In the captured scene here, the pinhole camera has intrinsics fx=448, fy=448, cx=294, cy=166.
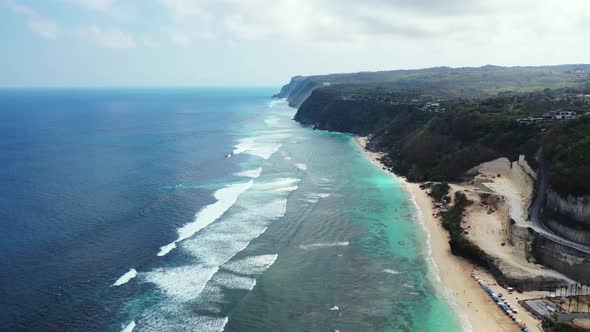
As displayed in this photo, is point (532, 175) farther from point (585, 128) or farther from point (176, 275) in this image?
point (176, 275)

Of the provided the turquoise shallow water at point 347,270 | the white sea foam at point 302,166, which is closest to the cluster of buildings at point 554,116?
the turquoise shallow water at point 347,270

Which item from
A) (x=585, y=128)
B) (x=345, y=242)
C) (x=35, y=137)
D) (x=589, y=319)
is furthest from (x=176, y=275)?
(x=35, y=137)

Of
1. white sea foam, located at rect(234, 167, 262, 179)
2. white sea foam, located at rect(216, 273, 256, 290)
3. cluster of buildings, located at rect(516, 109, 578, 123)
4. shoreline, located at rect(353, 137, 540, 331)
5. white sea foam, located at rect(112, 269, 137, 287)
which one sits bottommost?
shoreline, located at rect(353, 137, 540, 331)

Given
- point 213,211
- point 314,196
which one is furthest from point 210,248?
point 314,196

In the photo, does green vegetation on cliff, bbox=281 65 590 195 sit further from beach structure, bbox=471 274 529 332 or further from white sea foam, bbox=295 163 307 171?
white sea foam, bbox=295 163 307 171

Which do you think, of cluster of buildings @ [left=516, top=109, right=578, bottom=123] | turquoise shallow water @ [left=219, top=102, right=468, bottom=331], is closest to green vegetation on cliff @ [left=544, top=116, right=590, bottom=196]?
cluster of buildings @ [left=516, top=109, right=578, bottom=123]

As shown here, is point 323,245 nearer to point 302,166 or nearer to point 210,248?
point 210,248
